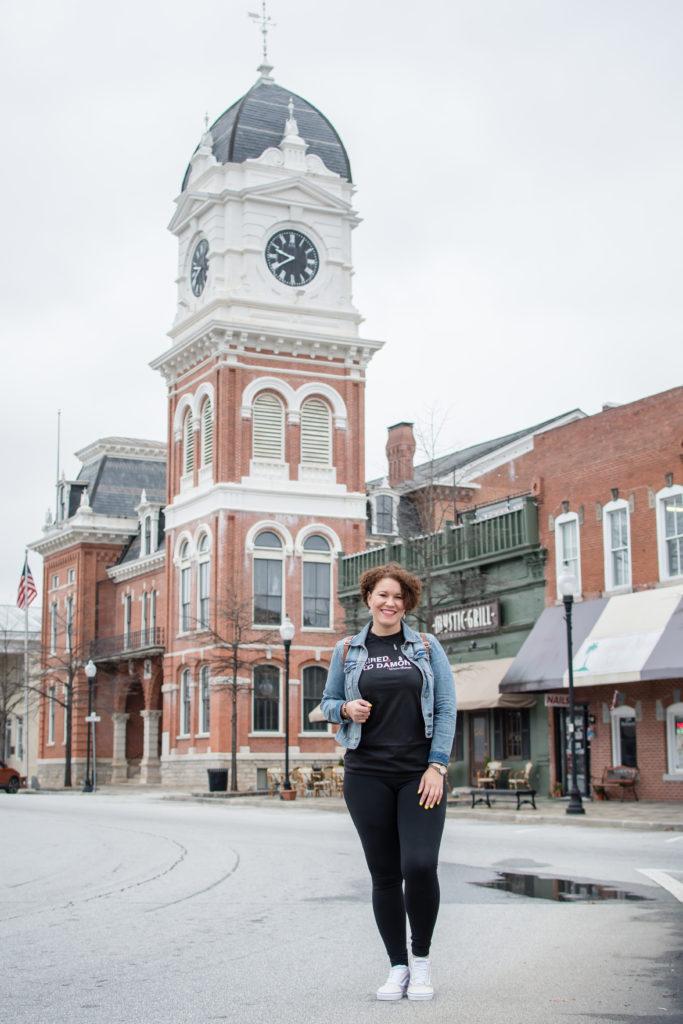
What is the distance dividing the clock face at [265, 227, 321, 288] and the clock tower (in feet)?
0.20

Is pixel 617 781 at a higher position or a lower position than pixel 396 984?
lower

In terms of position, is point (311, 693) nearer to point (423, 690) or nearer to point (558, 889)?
point (558, 889)

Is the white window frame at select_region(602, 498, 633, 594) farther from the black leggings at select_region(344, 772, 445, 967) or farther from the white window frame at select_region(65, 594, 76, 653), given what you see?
the white window frame at select_region(65, 594, 76, 653)

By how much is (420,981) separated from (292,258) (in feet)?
169

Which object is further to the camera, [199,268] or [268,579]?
[199,268]

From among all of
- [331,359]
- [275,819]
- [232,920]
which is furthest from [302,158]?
[232,920]

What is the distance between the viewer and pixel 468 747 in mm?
37531

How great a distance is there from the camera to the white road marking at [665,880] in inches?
463

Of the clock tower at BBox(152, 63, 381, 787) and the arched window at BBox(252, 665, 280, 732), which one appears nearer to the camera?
the arched window at BBox(252, 665, 280, 732)

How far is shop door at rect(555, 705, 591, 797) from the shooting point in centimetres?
3119

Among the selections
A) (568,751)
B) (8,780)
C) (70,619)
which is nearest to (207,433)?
(8,780)

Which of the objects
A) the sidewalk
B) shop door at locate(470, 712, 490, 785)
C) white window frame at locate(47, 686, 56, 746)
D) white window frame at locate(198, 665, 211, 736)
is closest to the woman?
the sidewalk

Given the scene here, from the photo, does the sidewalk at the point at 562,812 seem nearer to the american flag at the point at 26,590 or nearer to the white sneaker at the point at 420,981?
the white sneaker at the point at 420,981

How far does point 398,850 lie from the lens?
686 cm
